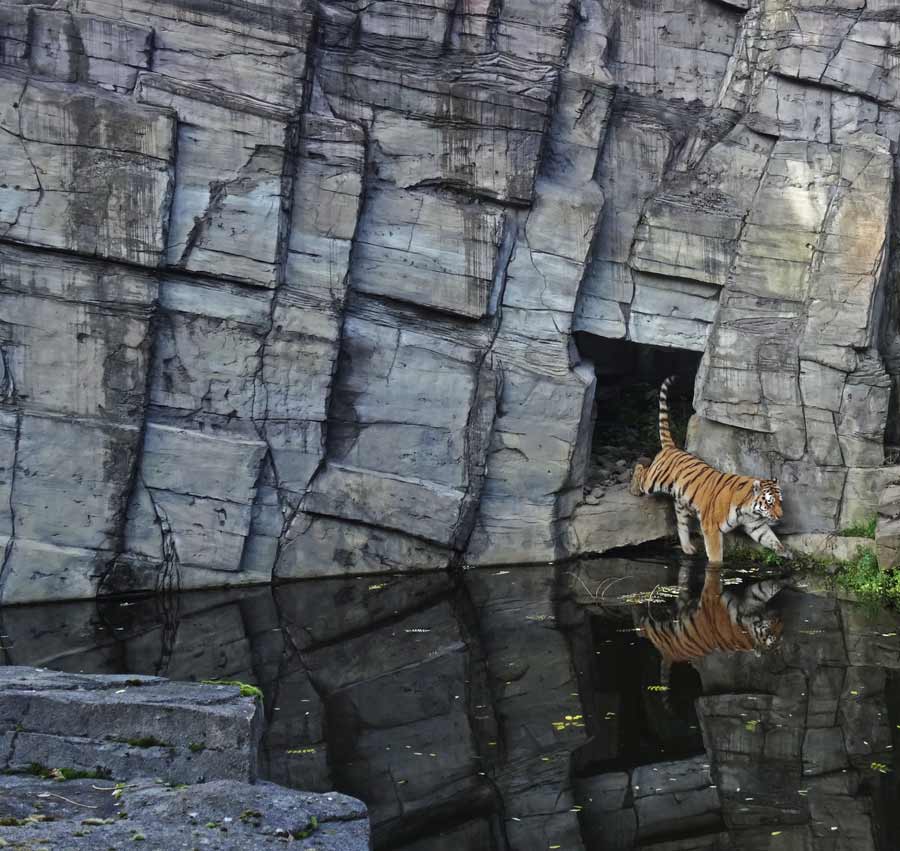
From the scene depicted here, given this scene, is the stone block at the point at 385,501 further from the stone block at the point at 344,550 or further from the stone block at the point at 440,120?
the stone block at the point at 440,120

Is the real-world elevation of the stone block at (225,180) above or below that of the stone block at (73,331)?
above

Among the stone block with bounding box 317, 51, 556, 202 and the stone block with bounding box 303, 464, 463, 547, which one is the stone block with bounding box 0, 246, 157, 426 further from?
the stone block with bounding box 317, 51, 556, 202

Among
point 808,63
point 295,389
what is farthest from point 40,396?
point 808,63

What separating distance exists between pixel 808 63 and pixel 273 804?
937 centimetres

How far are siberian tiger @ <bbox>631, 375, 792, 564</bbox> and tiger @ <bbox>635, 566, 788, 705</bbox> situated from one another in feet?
2.38

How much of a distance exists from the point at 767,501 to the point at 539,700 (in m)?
4.16

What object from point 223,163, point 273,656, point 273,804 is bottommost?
point 273,656

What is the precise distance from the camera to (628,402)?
47.2 feet

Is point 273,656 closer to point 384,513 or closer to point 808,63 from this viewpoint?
point 384,513

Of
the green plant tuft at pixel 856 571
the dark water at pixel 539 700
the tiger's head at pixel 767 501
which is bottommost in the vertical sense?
the dark water at pixel 539 700

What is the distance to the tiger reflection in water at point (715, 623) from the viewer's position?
343 inches

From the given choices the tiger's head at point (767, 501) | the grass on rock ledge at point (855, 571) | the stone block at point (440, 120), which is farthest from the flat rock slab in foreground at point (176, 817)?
the stone block at point (440, 120)

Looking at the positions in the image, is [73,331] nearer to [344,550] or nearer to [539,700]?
[344,550]

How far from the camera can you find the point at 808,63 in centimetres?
1185
